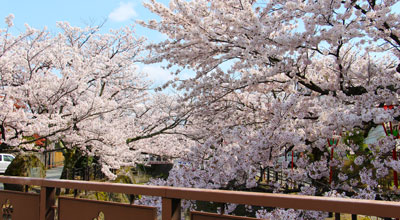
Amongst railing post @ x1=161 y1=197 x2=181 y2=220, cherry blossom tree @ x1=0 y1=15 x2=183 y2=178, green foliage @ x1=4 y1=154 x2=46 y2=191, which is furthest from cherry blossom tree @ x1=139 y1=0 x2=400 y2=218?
green foliage @ x1=4 y1=154 x2=46 y2=191

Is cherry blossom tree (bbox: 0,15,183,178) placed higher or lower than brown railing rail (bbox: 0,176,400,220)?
higher

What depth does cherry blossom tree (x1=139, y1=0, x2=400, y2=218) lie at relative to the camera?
4059 millimetres

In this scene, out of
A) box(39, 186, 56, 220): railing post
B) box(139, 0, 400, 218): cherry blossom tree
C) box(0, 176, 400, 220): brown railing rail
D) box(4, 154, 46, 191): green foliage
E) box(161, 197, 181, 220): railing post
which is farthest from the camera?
box(4, 154, 46, 191): green foliage

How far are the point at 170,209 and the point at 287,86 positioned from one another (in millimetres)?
3768

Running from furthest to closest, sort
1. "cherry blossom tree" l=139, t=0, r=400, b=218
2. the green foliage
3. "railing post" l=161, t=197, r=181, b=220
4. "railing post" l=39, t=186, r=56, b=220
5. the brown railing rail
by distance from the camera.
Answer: the green foliage < "cherry blossom tree" l=139, t=0, r=400, b=218 < "railing post" l=39, t=186, r=56, b=220 < "railing post" l=161, t=197, r=181, b=220 < the brown railing rail

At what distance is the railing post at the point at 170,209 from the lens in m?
2.12

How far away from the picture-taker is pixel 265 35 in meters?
4.57

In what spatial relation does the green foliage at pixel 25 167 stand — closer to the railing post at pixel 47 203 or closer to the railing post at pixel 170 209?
the railing post at pixel 47 203

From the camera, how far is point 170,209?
2.12 meters

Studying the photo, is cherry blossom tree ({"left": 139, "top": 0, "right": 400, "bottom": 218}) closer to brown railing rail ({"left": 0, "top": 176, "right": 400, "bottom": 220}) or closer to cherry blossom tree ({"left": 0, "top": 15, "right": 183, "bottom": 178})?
brown railing rail ({"left": 0, "top": 176, "right": 400, "bottom": 220})

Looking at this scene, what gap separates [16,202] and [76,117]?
6.98 meters

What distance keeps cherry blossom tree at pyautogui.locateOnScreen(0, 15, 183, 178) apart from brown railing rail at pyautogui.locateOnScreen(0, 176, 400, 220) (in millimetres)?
6088

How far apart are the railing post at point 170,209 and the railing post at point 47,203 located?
1476 mm

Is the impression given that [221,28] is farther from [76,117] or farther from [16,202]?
[76,117]
